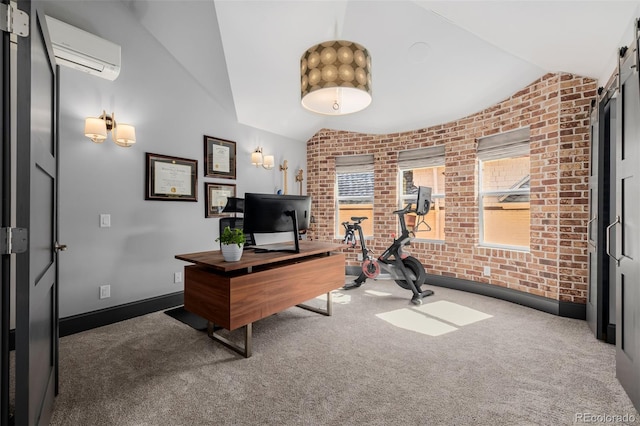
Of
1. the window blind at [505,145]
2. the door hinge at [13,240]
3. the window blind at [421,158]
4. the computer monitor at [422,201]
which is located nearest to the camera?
the door hinge at [13,240]

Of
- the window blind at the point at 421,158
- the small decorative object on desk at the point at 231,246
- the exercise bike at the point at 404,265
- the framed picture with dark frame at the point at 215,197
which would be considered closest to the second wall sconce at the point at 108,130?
the framed picture with dark frame at the point at 215,197

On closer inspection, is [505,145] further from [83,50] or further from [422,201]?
[83,50]

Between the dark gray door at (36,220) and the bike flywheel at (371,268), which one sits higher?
the dark gray door at (36,220)

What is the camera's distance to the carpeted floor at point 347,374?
64.0 inches

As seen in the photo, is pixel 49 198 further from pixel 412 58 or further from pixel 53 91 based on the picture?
pixel 412 58

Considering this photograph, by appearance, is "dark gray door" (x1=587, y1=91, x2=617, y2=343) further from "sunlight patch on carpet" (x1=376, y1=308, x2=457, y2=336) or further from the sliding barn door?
"sunlight patch on carpet" (x1=376, y1=308, x2=457, y2=336)

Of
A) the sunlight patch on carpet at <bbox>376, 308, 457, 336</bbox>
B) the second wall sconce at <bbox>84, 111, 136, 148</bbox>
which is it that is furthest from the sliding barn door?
the second wall sconce at <bbox>84, 111, 136, 148</bbox>

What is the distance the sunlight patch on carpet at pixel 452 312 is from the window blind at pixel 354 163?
240 cm

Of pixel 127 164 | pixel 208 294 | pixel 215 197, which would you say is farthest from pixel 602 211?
pixel 127 164

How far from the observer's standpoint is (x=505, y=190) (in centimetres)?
372

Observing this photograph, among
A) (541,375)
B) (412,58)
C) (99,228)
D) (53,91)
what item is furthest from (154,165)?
(541,375)

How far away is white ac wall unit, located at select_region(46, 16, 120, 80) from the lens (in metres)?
2.48

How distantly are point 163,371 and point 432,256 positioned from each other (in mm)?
3623

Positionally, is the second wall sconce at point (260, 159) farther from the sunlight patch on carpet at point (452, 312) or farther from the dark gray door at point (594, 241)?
the dark gray door at point (594, 241)
